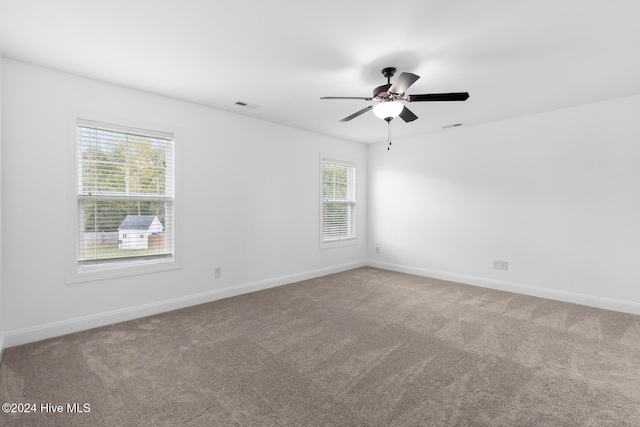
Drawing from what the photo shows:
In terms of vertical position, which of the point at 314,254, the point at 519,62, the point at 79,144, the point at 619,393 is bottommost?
the point at 619,393

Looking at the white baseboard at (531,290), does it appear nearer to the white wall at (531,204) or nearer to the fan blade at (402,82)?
the white wall at (531,204)

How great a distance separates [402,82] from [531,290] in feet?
12.0

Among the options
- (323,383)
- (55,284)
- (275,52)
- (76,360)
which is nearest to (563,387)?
(323,383)

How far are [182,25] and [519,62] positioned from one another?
9.30ft

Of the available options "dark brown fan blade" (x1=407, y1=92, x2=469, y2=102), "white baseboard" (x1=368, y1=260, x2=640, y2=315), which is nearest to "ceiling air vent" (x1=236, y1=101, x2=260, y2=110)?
"dark brown fan blade" (x1=407, y1=92, x2=469, y2=102)

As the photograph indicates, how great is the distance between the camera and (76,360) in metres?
2.46

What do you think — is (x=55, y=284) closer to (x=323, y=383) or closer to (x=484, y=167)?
(x=323, y=383)

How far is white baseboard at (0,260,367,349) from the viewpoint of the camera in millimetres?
2746

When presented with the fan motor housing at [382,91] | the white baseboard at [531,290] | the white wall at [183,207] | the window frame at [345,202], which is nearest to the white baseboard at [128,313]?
the white wall at [183,207]

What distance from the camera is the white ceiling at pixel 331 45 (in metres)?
2.02

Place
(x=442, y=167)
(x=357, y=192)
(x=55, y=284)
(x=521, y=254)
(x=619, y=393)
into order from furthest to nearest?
1. (x=357, y=192)
2. (x=442, y=167)
3. (x=521, y=254)
4. (x=55, y=284)
5. (x=619, y=393)

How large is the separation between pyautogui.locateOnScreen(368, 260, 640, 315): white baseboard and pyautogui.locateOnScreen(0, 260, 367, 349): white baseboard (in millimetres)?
2134

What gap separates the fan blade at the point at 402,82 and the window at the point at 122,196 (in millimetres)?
2672

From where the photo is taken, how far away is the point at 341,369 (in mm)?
2332
